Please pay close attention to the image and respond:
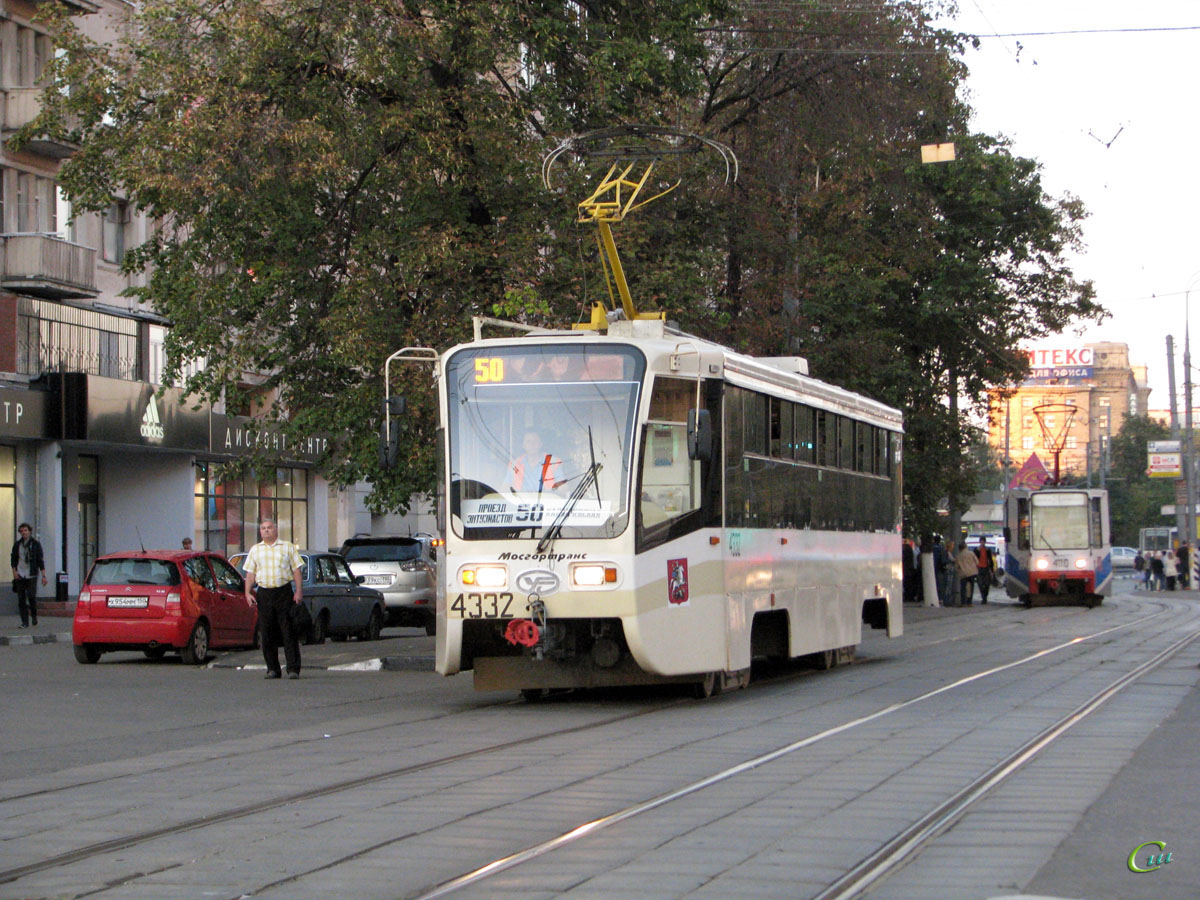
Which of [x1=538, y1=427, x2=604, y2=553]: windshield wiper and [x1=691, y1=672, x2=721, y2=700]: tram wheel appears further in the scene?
[x1=691, y1=672, x2=721, y2=700]: tram wheel

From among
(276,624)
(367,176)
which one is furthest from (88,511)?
(276,624)

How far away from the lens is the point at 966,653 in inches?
874

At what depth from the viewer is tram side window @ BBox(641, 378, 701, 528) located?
1405 cm

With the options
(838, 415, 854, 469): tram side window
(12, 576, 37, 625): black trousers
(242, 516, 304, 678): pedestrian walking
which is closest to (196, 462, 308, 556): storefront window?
(12, 576, 37, 625): black trousers

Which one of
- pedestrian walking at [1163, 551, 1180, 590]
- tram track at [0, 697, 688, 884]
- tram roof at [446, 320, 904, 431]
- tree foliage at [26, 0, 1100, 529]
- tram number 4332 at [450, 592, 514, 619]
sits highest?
tree foliage at [26, 0, 1100, 529]

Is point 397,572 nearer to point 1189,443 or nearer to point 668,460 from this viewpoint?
point 668,460

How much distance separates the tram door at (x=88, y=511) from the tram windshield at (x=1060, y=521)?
954 inches

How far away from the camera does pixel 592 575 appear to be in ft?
45.1

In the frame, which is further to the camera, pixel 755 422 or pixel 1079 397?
pixel 1079 397

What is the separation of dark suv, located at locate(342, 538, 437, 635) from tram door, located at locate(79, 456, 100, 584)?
1142 centimetres

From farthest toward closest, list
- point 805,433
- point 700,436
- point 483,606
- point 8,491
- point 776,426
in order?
point 8,491 → point 805,433 → point 776,426 → point 483,606 → point 700,436

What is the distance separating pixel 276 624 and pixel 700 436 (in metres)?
Result: 6.80

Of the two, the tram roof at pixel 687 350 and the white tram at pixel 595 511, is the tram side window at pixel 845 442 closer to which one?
the tram roof at pixel 687 350

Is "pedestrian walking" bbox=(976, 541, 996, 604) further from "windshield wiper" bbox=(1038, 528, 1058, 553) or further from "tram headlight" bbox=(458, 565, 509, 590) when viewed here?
"tram headlight" bbox=(458, 565, 509, 590)
